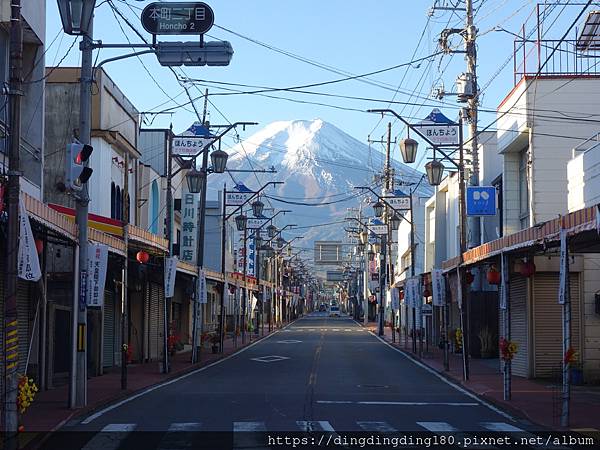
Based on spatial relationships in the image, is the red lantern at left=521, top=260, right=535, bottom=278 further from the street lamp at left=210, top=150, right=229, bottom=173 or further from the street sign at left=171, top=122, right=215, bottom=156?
the street lamp at left=210, top=150, right=229, bottom=173

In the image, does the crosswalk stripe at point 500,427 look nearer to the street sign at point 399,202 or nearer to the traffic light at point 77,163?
the traffic light at point 77,163

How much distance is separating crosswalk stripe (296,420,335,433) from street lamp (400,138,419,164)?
17829 millimetres

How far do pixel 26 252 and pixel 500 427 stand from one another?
8.98 meters

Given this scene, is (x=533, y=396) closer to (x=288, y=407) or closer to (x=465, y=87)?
(x=288, y=407)

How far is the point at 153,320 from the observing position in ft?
136

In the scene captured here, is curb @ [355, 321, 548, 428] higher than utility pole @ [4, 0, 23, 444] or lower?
lower

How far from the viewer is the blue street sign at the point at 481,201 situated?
109ft

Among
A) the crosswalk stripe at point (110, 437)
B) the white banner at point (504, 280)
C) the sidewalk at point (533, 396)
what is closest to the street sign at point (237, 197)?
the sidewalk at point (533, 396)

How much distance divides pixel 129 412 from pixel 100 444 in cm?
497

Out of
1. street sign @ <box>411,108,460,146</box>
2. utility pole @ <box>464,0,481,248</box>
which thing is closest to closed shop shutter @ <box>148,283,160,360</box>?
utility pole @ <box>464,0,481,248</box>

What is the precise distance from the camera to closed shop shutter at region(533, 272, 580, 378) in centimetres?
3002

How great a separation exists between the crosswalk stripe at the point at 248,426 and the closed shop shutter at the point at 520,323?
1511 centimetres

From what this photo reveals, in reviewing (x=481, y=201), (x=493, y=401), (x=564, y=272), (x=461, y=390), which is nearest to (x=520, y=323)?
(x=481, y=201)

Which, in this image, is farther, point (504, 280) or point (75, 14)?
point (504, 280)
